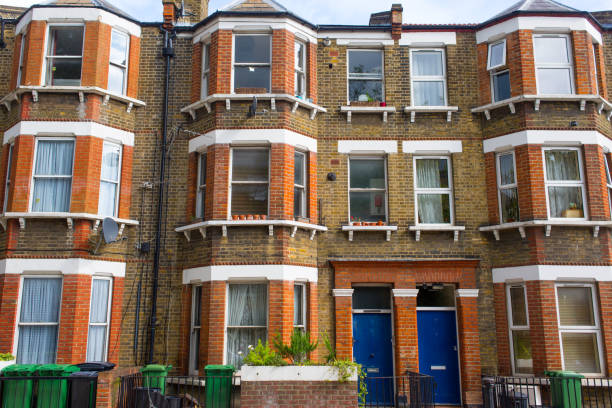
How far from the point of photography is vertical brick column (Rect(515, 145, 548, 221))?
12.8 m

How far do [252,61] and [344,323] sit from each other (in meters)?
6.77

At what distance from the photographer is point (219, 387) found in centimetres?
1062

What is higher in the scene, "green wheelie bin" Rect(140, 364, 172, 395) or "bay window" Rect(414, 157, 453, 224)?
"bay window" Rect(414, 157, 453, 224)

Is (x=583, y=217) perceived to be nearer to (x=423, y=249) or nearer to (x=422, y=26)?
(x=423, y=249)

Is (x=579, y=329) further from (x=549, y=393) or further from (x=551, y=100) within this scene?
(x=551, y=100)

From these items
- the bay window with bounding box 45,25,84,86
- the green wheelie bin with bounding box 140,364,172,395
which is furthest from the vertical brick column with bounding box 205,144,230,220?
the bay window with bounding box 45,25,84,86

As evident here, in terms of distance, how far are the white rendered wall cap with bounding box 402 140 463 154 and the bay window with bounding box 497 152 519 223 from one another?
1056mm

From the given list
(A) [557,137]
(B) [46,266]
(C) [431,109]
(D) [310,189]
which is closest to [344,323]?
(D) [310,189]

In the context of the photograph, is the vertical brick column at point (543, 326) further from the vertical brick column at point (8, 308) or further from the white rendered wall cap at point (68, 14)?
the white rendered wall cap at point (68, 14)

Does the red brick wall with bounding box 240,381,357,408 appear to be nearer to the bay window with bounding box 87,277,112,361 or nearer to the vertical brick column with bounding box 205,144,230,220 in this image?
the vertical brick column with bounding box 205,144,230,220

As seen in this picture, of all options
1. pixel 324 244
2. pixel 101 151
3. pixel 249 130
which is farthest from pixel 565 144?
pixel 101 151

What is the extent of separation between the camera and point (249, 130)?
13289 millimetres

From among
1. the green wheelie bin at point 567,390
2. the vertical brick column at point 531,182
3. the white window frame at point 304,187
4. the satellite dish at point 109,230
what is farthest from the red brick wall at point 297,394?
the vertical brick column at point 531,182

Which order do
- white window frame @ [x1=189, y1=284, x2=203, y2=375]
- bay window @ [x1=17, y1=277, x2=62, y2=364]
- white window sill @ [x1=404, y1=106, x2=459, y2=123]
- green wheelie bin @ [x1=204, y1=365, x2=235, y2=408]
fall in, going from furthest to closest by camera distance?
white window sill @ [x1=404, y1=106, x2=459, y2=123] → white window frame @ [x1=189, y1=284, x2=203, y2=375] → bay window @ [x1=17, y1=277, x2=62, y2=364] → green wheelie bin @ [x1=204, y1=365, x2=235, y2=408]
